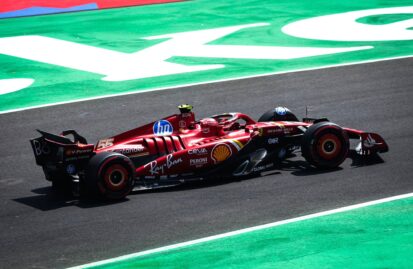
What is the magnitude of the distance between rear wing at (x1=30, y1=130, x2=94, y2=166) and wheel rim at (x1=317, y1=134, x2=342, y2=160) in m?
3.59

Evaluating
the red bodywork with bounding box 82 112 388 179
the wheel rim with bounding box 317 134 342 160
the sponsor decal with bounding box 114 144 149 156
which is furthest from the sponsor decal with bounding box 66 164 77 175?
the wheel rim with bounding box 317 134 342 160

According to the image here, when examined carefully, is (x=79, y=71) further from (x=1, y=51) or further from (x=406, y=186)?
(x=406, y=186)

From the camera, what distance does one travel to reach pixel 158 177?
40.5 feet

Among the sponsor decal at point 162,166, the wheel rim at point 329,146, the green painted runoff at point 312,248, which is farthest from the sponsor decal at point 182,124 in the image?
the green painted runoff at point 312,248

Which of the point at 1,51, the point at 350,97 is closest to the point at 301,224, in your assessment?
the point at 350,97

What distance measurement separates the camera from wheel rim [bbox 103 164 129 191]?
461 inches

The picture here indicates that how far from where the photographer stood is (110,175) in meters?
11.7

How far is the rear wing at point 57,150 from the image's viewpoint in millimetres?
11797

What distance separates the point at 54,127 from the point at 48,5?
39.5 ft

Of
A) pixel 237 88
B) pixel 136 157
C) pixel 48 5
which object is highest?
pixel 48 5

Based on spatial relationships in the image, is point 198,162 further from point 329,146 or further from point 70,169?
point 329,146

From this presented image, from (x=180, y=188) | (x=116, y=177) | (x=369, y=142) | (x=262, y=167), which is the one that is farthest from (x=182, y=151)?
(x=369, y=142)

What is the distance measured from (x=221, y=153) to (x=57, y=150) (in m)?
2.51

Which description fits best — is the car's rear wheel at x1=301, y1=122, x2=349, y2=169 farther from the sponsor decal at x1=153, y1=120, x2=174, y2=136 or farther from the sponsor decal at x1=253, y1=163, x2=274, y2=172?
the sponsor decal at x1=153, y1=120, x2=174, y2=136
